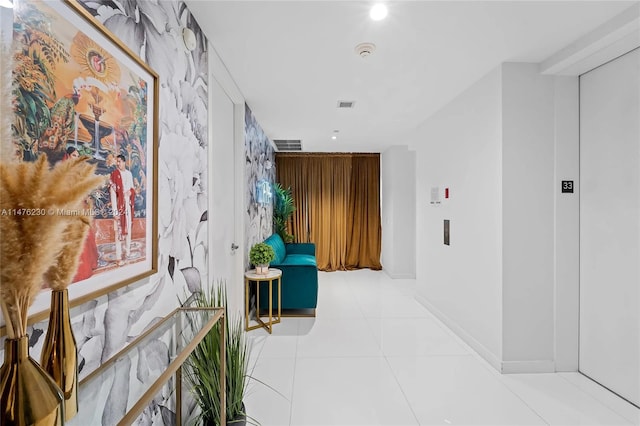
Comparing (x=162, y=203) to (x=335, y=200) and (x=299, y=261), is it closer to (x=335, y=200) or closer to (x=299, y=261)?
(x=299, y=261)

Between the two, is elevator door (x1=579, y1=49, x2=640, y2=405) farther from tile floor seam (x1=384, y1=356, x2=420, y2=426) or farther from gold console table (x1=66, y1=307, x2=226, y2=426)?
gold console table (x1=66, y1=307, x2=226, y2=426)

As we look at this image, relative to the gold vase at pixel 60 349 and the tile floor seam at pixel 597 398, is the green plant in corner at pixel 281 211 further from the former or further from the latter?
the gold vase at pixel 60 349

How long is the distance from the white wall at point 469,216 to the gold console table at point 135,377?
90.9 inches

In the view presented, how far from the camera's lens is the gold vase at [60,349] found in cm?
66

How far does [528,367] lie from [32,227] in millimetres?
3250

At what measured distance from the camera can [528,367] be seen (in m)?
2.59

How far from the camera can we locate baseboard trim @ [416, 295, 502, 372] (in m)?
2.67

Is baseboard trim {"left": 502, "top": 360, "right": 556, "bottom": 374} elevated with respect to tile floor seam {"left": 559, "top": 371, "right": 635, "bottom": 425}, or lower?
elevated

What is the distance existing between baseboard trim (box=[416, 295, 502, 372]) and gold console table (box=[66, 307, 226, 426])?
7.40 ft

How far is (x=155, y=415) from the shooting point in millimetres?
1403

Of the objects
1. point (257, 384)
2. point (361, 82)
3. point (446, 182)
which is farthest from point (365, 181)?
A: point (257, 384)

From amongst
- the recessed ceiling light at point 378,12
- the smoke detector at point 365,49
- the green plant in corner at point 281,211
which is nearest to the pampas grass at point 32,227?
the recessed ceiling light at point 378,12

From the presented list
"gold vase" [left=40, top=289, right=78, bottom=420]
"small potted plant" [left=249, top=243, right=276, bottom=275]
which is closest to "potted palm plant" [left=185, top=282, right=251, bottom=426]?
"gold vase" [left=40, top=289, right=78, bottom=420]

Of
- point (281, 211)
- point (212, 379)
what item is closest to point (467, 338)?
point (212, 379)
